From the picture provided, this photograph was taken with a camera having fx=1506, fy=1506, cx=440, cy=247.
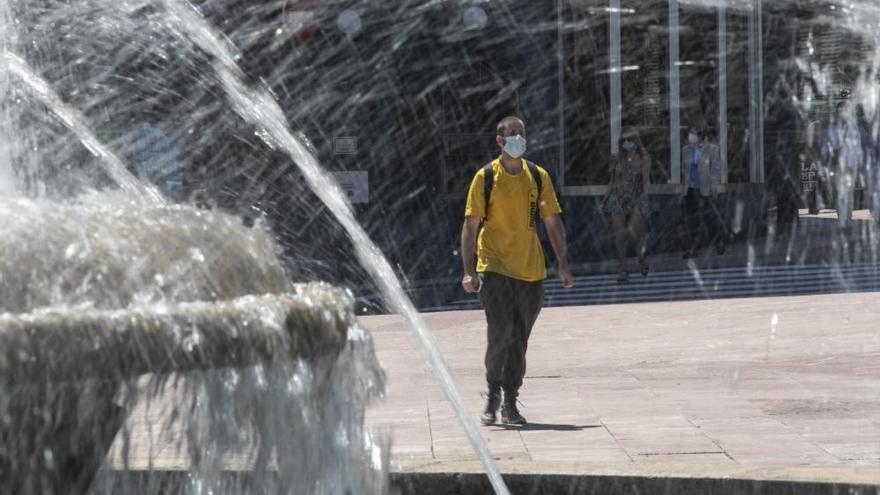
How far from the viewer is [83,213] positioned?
4105mm

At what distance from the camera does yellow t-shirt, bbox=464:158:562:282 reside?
788cm

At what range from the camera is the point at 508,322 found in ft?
25.9

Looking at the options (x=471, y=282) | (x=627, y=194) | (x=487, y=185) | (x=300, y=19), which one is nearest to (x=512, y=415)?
(x=471, y=282)

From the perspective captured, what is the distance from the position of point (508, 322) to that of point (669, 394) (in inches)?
55.4

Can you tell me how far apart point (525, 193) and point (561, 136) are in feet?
45.5

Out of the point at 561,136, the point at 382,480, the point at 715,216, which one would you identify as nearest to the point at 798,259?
the point at 715,216

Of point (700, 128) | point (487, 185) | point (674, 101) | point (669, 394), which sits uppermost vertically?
point (487, 185)

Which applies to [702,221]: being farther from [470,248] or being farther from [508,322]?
[508,322]

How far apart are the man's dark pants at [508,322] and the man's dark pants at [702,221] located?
1453 cm

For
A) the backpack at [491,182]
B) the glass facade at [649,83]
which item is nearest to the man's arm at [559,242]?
the backpack at [491,182]

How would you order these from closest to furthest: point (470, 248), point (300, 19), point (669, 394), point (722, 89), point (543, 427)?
point (543, 427)
point (470, 248)
point (669, 394)
point (300, 19)
point (722, 89)

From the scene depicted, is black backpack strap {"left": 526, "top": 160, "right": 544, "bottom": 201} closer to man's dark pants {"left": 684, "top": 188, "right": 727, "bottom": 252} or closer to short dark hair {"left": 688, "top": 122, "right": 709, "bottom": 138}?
man's dark pants {"left": 684, "top": 188, "right": 727, "bottom": 252}

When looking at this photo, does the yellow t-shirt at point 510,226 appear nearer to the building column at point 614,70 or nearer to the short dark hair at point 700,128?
the building column at point 614,70

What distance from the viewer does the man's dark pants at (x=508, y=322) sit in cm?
787
